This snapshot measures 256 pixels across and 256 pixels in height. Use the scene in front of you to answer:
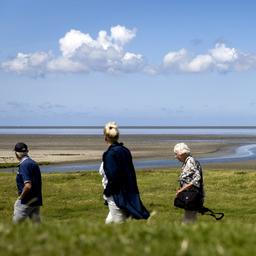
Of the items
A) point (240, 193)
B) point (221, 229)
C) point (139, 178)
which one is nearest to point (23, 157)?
point (221, 229)

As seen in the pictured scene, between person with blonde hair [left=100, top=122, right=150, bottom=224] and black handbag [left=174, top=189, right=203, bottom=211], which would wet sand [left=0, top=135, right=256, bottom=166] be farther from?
person with blonde hair [left=100, top=122, right=150, bottom=224]

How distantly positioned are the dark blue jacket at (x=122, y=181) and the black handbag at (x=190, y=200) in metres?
1.81

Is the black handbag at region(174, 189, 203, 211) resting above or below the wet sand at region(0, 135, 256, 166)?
above

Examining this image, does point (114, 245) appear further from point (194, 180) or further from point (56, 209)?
point (56, 209)

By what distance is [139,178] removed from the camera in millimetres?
31547

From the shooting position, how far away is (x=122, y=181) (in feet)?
31.9

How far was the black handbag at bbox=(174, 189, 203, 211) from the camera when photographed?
11391 mm

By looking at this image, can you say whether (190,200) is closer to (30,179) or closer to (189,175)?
(189,175)

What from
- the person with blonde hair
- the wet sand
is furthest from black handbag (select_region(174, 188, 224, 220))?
the wet sand

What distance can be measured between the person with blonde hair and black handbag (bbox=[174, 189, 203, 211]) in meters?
1.77

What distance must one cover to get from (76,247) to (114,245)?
0.34 meters

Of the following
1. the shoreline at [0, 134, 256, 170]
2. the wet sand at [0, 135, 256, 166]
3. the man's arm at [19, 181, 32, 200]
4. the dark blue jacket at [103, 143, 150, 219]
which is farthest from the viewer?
the wet sand at [0, 135, 256, 166]

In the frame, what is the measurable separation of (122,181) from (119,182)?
2.2 inches

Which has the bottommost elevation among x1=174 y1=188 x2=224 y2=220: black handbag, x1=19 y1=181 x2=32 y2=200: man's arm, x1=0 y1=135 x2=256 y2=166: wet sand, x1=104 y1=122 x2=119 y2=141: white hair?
x1=0 y1=135 x2=256 y2=166: wet sand
